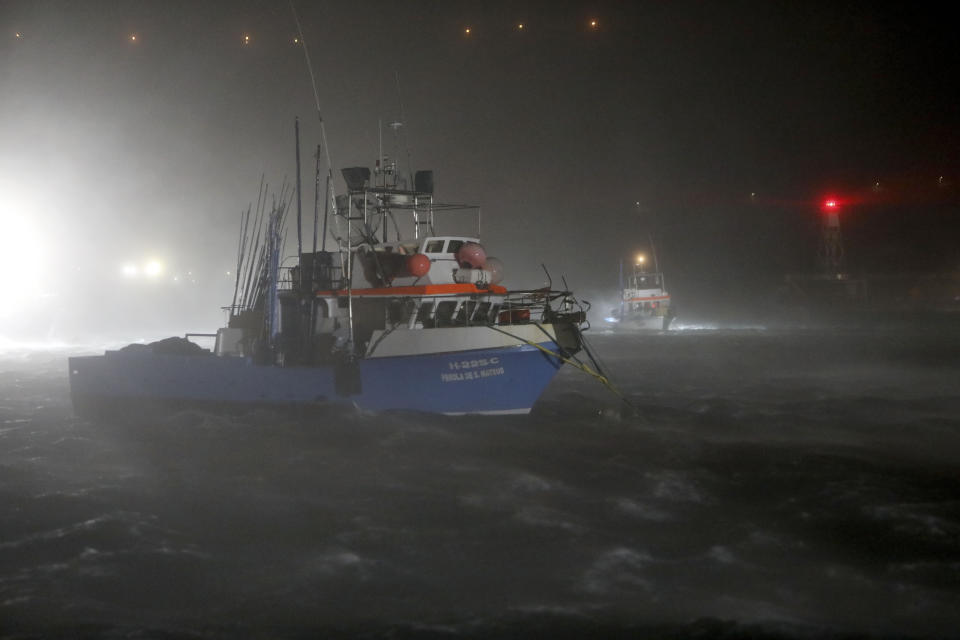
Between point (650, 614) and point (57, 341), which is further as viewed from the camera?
point (57, 341)

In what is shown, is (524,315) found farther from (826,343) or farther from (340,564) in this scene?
(826,343)

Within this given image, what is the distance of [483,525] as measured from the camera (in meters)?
9.84

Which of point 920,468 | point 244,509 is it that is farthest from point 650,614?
point 920,468

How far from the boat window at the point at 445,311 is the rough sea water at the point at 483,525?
228cm

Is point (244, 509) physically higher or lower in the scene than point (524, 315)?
lower

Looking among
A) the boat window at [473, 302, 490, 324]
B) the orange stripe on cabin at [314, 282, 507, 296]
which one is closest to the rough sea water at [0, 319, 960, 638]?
the boat window at [473, 302, 490, 324]

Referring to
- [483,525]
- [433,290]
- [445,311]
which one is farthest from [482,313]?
[483,525]

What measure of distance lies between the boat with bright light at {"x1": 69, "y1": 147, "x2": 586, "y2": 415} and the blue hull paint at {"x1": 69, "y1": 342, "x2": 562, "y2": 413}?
3 cm

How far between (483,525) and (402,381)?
6.30m

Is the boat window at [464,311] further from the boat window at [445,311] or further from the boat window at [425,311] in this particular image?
the boat window at [425,311]

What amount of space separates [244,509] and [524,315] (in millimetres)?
8354

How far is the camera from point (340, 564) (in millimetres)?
8344

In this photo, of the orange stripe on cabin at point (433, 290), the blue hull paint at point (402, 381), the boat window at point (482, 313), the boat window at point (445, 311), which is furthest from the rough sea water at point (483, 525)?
the orange stripe on cabin at point (433, 290)

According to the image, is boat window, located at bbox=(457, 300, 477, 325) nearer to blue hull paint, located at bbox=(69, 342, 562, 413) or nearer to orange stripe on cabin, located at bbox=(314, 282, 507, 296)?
orange stripe on cabin, located at bbox=(314, 282, 507, 296)
